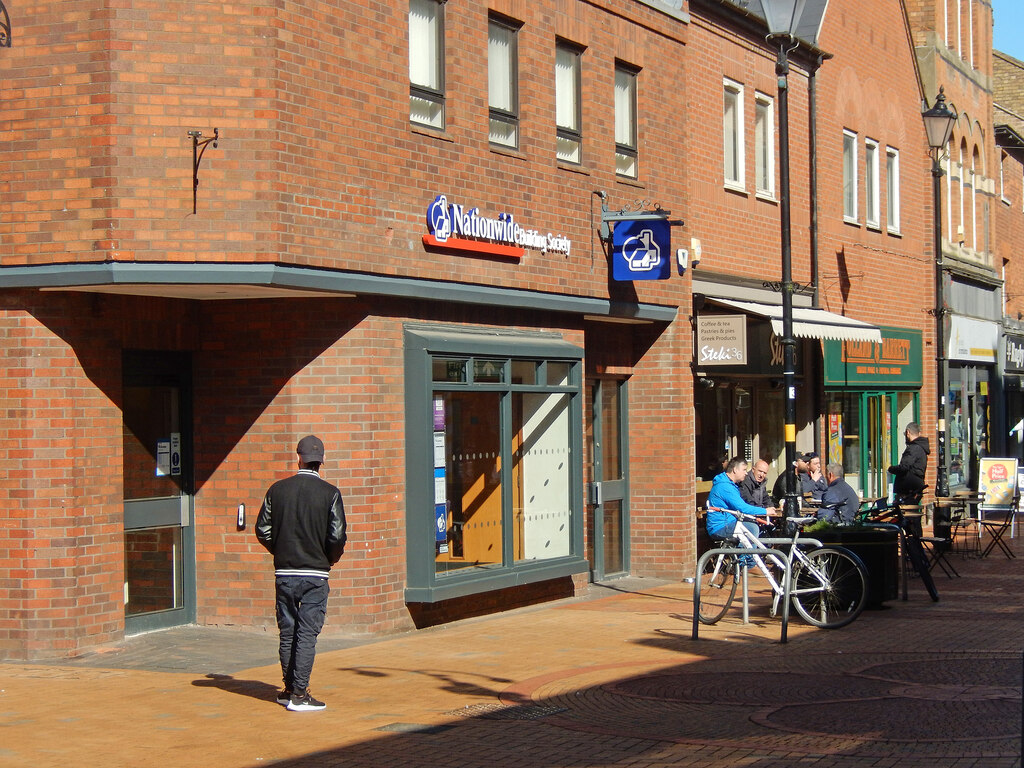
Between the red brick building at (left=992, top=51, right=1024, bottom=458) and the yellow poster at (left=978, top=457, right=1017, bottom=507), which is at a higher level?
the red brick building at (left=992, top=51, right=1024, bottom=458)

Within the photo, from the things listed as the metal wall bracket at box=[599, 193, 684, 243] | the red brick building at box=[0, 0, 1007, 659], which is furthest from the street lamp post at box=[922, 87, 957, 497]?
the metal wall bracket at box=[599, 193, 684, 243]

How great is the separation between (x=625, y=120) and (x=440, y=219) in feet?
15.5

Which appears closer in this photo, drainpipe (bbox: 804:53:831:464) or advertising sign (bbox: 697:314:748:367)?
advertising sign (bbox: 697:314:748:367)

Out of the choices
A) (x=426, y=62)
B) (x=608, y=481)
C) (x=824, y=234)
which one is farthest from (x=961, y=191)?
(x=426, y=62)

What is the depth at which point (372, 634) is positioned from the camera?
13.2m

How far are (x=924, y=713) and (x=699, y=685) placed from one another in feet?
6.07

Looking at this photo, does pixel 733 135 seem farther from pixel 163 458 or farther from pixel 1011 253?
pixel 1011 253

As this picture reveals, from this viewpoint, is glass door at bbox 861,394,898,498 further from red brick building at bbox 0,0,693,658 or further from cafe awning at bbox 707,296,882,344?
red brick building at bbox 0,0,693,658

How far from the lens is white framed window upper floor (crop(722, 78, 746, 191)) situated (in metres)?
20.9

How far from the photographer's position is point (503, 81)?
15602mm

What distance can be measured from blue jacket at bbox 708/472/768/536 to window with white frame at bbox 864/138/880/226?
12951 millimetres

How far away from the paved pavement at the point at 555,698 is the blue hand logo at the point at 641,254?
14.7 feet

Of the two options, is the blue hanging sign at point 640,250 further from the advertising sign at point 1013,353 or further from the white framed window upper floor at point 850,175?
the advertising sign at point 1013,353

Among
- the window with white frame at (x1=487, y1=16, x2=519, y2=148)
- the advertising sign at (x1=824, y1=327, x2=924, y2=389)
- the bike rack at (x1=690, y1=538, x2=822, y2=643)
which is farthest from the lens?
the advertising sign at (x1=824, y1=327, x2=924, y2=389)
